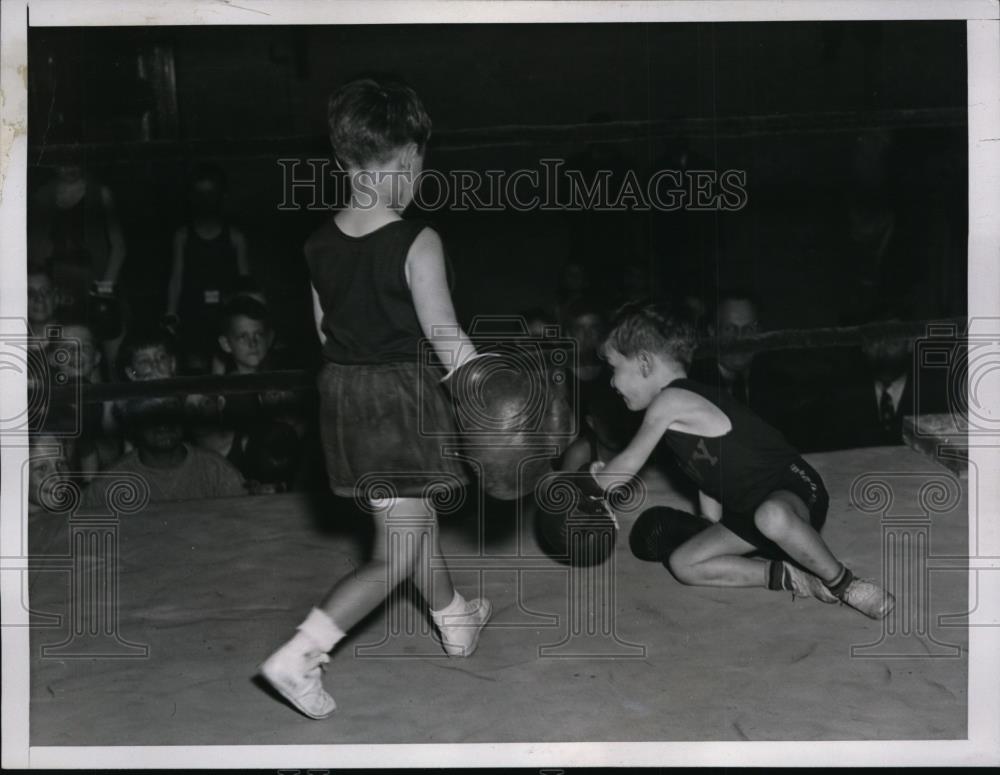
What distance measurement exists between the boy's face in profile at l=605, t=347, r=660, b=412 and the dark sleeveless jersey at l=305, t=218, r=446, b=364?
634mm

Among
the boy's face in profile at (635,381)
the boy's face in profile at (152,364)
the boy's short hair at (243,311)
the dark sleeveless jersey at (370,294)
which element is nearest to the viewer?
the dark sleeveless jersey at (370,294)

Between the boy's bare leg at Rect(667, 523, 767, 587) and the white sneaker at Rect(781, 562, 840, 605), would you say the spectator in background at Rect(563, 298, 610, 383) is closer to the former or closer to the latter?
the boy's bare leg at Rect(667, 523, 767, 587)

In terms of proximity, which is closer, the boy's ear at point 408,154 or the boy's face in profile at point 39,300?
the boy's ear at point 408,154

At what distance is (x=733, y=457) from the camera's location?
10.3ft

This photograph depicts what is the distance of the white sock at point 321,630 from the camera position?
2908mm

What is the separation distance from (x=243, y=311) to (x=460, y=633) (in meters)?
1.33

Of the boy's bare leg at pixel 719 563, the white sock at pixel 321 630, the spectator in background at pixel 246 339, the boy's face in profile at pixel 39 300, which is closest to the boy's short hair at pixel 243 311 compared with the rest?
the spectator in background at pixel 246 339

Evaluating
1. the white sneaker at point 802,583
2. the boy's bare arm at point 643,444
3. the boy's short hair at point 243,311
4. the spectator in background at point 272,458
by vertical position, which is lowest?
the white sneaker at point 802,583

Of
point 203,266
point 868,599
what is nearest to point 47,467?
point 203,266

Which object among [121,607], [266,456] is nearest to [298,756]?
[121,607]

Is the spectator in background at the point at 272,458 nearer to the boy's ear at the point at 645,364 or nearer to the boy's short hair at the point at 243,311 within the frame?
the boy's short hair at the point at 243,311

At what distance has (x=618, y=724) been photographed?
112 inches

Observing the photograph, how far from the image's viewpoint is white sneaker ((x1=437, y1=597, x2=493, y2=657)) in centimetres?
301

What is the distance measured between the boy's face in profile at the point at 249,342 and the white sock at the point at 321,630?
1086 mm
